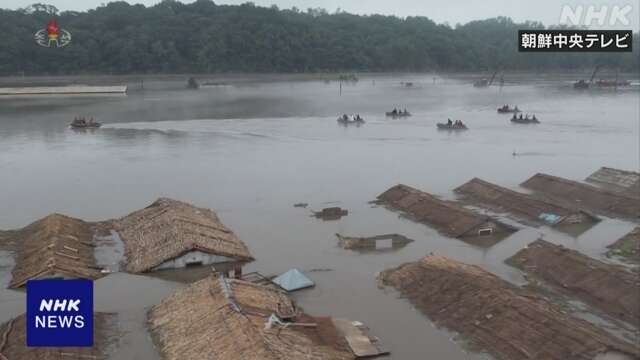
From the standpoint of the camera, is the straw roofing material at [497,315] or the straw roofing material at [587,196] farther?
the straw roofing material at [587,196]

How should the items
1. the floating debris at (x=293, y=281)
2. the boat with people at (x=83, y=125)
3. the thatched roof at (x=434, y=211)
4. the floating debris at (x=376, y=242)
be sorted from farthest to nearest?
the boat with people at (x=83, y=125) < the thatched roof at (x=434, y=211) < the floating debris at (x=376, y=242) < the floating debris at (x=293, y=281)

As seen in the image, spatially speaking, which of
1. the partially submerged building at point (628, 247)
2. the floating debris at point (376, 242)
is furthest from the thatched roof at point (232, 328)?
the partially submerged building at point (628, 247)

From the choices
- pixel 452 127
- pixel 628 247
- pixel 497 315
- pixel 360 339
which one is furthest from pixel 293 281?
pixel 452 127

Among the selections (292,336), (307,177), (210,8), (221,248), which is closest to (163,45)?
(210,8)

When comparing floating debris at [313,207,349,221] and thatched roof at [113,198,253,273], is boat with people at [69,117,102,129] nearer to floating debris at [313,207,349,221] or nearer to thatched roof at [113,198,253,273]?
thatched roof at [113,198,253,273]

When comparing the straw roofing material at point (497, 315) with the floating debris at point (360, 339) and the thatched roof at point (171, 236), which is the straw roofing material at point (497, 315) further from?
the thatched roof at point (171, 236)

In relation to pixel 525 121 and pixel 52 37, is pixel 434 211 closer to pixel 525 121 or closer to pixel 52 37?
pixel 525 121
